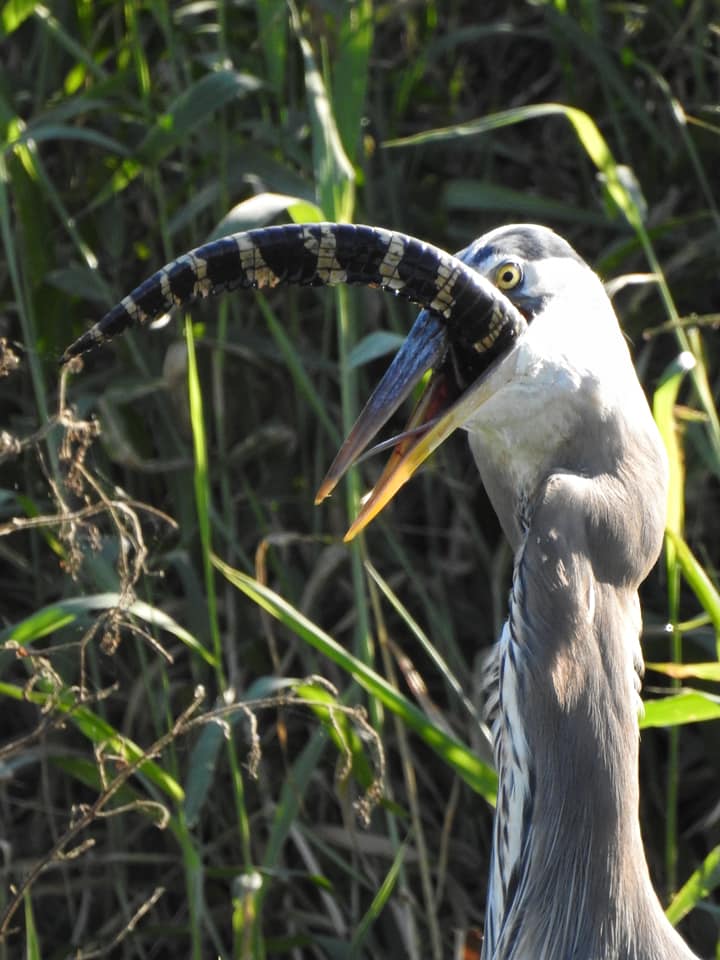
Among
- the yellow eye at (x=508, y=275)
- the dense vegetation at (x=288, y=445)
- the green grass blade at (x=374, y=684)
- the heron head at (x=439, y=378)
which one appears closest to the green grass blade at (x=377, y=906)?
the dense vegetation at (x=288, y=445)

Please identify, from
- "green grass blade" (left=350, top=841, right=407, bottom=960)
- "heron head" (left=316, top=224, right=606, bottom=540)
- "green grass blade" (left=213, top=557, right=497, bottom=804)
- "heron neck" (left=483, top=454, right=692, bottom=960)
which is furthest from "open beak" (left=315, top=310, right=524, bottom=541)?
"green grass blade" (left=350, top=841, right=407, bottom=960)

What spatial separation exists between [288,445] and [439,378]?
3.68 feet

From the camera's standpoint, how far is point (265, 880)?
1.89 metres

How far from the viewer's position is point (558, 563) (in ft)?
4.35

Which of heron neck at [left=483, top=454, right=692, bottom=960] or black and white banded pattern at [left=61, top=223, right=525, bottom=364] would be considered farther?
heron neck at [left=483, top=454, right=692, bottom=960]

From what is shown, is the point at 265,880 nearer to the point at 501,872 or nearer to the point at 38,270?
the point at 501,872

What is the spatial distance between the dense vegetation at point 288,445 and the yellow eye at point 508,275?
0.44 m

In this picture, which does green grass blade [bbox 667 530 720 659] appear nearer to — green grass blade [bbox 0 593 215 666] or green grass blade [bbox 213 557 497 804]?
green grass blade [bbox 213 557 497 804]

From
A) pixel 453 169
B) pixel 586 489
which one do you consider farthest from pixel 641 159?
pixel 586 489

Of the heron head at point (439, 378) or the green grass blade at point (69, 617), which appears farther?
the green grass blade at point (69, 617)

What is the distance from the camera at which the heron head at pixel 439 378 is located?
4.25 ft

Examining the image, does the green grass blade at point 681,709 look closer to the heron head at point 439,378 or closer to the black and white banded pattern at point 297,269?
the heron head at point 439,378

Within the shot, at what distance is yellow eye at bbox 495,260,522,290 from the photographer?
4.68 feet

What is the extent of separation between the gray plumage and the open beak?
0.03 m
